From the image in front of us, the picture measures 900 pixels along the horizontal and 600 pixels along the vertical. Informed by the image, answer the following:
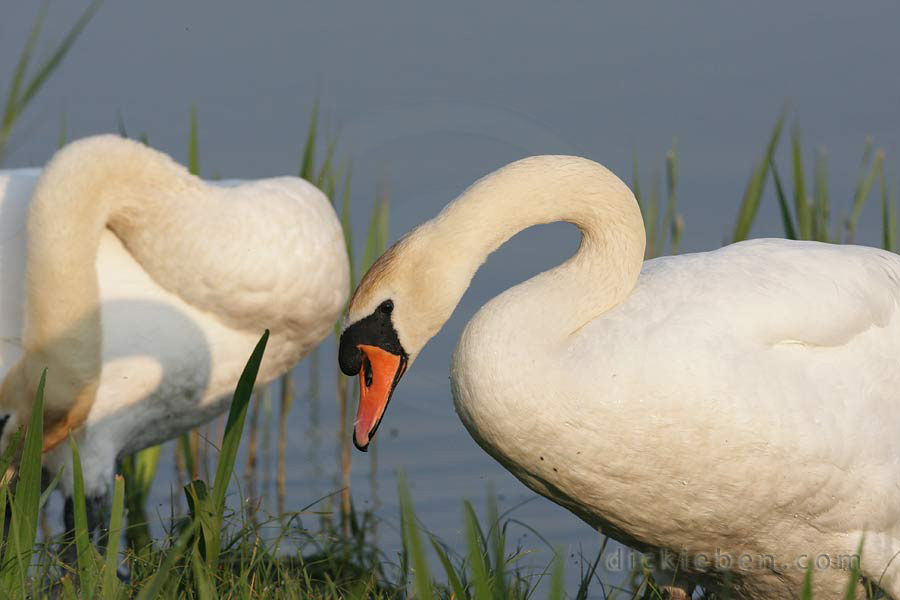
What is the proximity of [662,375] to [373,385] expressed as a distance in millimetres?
719

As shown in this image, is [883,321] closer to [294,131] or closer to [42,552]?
[42,552]

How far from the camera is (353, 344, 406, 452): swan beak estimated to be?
3535mm

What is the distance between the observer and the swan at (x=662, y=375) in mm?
3357

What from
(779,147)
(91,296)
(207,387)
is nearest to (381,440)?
(207,387)

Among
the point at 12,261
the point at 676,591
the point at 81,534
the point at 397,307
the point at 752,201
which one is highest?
the point at 752,201

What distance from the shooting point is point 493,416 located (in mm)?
3387

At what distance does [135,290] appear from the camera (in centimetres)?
470

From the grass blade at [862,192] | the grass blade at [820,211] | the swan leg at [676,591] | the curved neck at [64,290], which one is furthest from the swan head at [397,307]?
the grass blade at [862,192]

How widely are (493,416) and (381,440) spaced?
10.6ft

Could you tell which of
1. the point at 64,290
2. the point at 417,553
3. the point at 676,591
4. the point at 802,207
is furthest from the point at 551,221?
the point at 802,207

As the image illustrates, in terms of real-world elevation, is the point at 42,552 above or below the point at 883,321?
below

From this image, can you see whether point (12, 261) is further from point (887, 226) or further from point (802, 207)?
point (887, 226)

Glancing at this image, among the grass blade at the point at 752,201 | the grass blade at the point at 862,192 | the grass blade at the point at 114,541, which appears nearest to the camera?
the grass blade at the point at 114,541

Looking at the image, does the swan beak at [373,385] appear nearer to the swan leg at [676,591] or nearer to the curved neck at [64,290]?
the swan leg at [676,591]
